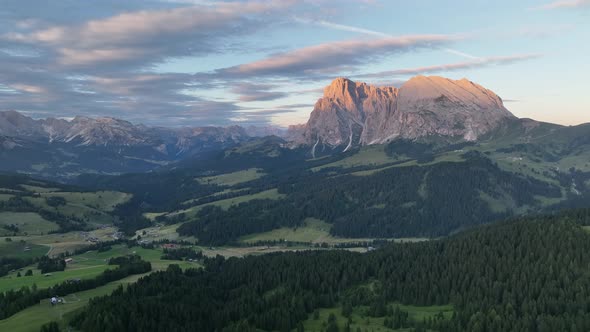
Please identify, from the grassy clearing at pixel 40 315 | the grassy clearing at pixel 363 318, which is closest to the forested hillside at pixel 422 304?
the grassy clearing at pixel 363 318

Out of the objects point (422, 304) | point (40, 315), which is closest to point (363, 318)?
point (422, 304)

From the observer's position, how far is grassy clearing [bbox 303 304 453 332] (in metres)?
166

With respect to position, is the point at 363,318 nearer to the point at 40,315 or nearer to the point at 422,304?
the point at 422,304

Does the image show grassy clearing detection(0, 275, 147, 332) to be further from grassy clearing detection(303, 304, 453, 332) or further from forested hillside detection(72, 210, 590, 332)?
grassy clearing detection(303, 304, 453, 332)

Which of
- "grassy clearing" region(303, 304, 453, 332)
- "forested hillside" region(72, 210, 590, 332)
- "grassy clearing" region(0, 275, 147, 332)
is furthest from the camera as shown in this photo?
"grassy clearing" region(303, 304, 453, 332)

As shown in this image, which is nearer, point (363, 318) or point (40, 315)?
point (40, 315)

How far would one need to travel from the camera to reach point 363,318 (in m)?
→ 175

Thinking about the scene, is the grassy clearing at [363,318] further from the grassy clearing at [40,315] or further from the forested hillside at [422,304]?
the grassy clearing at [40,315]

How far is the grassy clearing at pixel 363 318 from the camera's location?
16638 centimetres

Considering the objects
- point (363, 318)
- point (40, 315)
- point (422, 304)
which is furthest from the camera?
point (422, 304)

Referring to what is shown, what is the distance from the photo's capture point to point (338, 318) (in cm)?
17650

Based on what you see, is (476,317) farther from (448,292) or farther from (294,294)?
(294,294)

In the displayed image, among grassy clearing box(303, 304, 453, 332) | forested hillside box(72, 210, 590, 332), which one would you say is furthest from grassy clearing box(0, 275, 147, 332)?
grassy clearing box(303, 304, 453, 332)

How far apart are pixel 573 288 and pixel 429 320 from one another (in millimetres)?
55230
